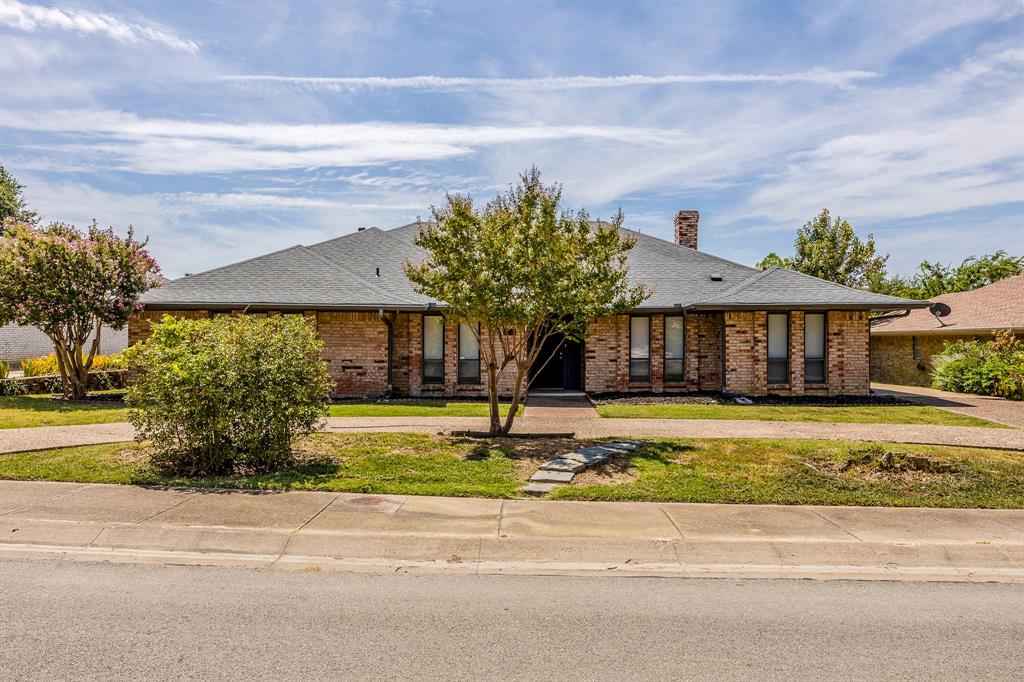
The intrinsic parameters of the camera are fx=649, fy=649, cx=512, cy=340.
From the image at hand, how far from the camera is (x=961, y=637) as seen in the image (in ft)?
14.6

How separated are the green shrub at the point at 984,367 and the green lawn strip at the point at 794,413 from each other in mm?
4981

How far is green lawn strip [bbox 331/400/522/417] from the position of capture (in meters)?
14.5

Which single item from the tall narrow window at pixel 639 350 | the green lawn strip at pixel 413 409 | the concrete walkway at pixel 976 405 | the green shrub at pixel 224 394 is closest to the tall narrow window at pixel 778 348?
the tall narrow window at pixel 639 350

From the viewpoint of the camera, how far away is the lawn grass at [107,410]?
1338 cm

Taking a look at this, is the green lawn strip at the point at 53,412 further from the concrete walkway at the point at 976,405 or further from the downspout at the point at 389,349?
the concrete walkway at the point at 976,405

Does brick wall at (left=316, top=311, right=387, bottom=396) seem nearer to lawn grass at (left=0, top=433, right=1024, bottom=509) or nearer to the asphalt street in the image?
lawn grass at (left=0, top=433, right=1024, bottom=509)

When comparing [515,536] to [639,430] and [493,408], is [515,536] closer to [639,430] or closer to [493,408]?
[493,408]

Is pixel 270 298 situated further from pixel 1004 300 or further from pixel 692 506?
pixel 1004 300

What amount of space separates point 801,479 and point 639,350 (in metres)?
10.7

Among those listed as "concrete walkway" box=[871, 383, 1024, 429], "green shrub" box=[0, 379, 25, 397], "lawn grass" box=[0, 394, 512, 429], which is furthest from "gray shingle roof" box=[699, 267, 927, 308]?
"green shrub" box=[0, 379, 25, 397]

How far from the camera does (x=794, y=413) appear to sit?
15.1 m

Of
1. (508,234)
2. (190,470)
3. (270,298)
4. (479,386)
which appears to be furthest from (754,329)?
(190,470)

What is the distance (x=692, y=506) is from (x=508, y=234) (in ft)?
16.7

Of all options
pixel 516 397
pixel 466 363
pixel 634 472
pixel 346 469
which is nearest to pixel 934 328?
pixel 466 363
